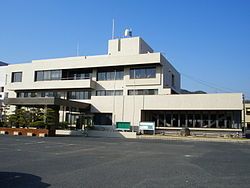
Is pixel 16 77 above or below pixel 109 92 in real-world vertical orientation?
above

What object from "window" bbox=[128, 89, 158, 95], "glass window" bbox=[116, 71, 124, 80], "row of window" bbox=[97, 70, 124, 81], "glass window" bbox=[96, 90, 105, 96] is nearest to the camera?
"window" bbox=[128, 89, 158, 95]

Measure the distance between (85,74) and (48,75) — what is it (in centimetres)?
590

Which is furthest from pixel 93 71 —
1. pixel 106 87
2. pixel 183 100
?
pixel 183 100

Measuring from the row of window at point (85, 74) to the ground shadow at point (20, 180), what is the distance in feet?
98.7

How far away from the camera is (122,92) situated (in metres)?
38.2

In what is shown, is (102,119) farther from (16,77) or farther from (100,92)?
(16,77)

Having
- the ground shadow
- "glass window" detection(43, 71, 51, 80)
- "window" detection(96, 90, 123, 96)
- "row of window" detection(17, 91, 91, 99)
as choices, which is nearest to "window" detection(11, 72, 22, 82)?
"row of window" detection(17, 91, 91, 99)

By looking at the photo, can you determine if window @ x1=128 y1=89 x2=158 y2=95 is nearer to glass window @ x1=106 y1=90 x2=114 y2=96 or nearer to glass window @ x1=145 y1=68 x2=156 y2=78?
glass window @ x1=145 y1=68 x2=156 y2=78

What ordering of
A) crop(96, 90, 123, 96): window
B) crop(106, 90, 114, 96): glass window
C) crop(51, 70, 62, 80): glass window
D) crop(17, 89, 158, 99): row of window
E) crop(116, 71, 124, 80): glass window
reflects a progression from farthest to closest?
crop(51, 70, 62, 80): glass window → crop(106, 90, 114, 96): glass window → crop(116, 71, 124, 80): glass window → crop(96, 90, 123, 96): window → crop(17, 89, 158, 99): row of window

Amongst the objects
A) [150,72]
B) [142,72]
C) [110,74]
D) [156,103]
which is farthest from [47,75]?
[156,103]

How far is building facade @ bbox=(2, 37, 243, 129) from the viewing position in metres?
32.4

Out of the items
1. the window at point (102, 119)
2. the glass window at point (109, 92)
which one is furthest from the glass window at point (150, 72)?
the window at point (102, 119)

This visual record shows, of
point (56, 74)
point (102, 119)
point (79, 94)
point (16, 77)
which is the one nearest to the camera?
point (102, 119)

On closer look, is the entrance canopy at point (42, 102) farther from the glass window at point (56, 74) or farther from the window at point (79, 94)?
the glass window at point (56, 74)
